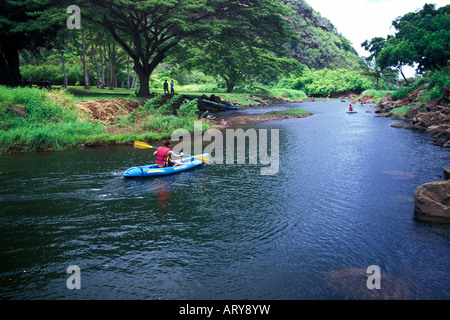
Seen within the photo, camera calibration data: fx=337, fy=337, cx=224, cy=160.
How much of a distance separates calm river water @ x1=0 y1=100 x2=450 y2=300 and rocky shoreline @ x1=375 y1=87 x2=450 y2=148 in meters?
5.53

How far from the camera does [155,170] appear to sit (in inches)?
498

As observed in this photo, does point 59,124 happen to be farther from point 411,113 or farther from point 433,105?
point 411,113

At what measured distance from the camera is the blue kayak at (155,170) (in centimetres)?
1223

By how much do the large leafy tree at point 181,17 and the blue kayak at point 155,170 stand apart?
14.6m

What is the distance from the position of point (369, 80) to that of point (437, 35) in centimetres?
3349

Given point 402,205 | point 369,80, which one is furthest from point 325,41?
point 402,205

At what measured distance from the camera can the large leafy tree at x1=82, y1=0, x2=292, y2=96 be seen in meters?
24.6

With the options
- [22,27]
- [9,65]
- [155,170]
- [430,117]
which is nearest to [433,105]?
[430,117]

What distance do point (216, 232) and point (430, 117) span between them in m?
22.7

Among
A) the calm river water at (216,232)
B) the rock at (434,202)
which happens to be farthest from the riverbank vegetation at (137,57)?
the rock at (434,202)

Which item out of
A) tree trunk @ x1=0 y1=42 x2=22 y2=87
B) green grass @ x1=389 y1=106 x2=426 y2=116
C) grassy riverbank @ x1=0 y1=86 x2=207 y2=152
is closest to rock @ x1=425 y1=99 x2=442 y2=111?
green grass @ x1=389 y1=106 x2=426 y2=116

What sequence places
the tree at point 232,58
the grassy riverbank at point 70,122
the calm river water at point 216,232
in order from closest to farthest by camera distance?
the calm river water at point 216,232
the grassy riverbank at point 70,122
the tree at point 232,58

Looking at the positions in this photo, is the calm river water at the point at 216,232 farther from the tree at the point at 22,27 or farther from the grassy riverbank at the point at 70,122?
the tree at the point at 22,27

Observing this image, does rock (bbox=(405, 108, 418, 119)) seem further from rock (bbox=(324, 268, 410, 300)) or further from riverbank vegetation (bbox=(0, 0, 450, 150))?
rock (bbox=(324, 268, 410, 300))
